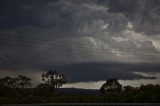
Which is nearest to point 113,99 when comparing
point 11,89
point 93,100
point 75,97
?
point 93,100

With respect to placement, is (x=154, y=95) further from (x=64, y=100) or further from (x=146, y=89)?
(x=64, y=100)

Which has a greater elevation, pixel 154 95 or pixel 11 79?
pixel 11 79

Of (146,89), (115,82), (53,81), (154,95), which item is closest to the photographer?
(154,95)

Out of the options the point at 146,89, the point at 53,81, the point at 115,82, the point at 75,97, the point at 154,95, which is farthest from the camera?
the point at 115,82

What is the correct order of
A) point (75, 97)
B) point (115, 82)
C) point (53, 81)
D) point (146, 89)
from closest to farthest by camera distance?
1. point (146, 89)
2. point (75, 97)
3. point (53, 81)
4. point (115, 82)

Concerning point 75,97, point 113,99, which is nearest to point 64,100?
point 75,97

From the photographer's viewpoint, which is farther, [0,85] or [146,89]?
[0,85]

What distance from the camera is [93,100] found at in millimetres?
67625

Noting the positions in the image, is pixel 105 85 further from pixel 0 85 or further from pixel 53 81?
pixel 0 85

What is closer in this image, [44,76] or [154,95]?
[154,95]

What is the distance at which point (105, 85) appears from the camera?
97.3m

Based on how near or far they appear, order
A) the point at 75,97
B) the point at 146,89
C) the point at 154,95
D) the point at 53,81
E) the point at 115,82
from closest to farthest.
→ 1. the point at 154,95
2. the point at 146,89
3. the point at 75,97
4. the point at 53,81
5. the point at 115,82

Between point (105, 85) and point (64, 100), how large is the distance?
92.6 feet

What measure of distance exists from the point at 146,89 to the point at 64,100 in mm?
17571
